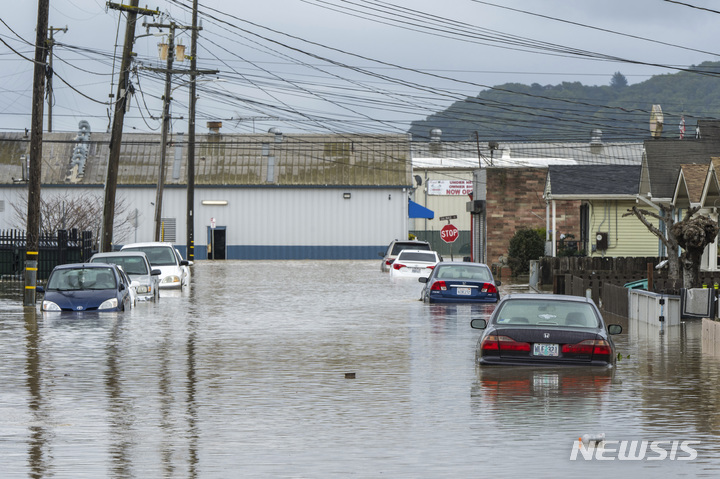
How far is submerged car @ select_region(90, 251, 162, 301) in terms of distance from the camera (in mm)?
32812

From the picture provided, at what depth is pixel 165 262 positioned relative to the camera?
131ft

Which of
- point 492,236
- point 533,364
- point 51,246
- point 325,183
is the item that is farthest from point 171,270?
point 325,183

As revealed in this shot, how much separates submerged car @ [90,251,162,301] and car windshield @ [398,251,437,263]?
1443 cm

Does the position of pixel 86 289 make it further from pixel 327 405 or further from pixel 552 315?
pixel 327 405

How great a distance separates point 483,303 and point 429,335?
8.55m

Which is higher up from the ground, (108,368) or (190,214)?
(190,214)

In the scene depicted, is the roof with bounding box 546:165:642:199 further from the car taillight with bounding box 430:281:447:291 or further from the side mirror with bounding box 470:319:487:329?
the side mirror with bounding box 470:319:487:329

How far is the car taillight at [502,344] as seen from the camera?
1546cm

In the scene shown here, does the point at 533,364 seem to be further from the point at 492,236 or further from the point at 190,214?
the point at 190,214

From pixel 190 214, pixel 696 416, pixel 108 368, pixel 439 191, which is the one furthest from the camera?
pixel 439 191

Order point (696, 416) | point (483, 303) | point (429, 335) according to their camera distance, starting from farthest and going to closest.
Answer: point (483, 303), point (429, 335), point (696, 416)

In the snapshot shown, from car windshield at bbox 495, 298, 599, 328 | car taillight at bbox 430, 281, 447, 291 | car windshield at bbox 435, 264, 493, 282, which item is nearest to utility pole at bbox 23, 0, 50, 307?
car taillight at bbox 430, 281, 447, 291

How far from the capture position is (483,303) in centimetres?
3153

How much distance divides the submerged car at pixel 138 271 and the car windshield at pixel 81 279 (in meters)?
4.04
